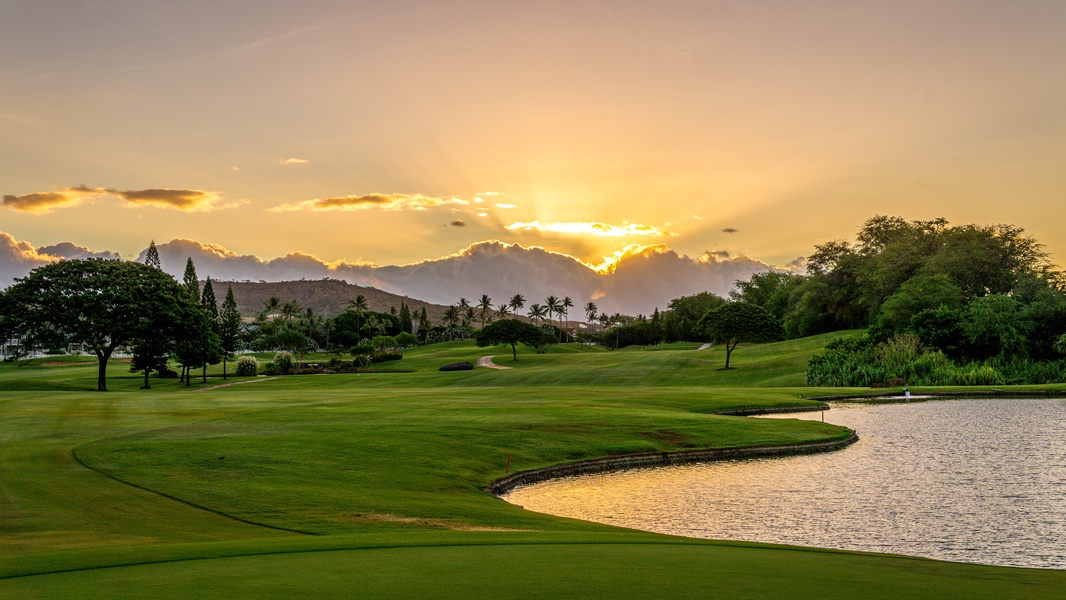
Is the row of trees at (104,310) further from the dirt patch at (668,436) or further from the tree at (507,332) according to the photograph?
the dirt patch at (668,436)

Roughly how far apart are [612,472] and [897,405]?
1282 inches

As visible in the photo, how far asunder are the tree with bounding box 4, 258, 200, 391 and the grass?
2848cm

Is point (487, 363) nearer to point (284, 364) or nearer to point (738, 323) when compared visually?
point (284, 364)

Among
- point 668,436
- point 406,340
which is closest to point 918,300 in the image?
point 668,436

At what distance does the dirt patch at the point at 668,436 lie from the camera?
3403cm

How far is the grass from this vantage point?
9430mm

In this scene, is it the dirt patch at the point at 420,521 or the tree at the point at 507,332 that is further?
the tree at the point at 507,332

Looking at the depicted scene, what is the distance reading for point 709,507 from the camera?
22.8m

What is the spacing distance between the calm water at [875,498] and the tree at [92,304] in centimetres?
6472

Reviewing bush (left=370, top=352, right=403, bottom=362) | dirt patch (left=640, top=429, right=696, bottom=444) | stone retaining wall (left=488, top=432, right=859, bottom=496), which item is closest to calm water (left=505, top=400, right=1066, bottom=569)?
stone retaining wall (left=488, top=432, right=859, bottom=496)

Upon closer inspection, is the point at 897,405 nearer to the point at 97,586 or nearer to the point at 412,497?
the point at 412,497

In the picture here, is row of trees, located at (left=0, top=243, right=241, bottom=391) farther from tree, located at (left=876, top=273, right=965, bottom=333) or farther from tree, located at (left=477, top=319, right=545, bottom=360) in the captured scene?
tree, located at (left=876, top=273, right=965, bottom=333)

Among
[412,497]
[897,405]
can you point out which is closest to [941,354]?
[897,405]

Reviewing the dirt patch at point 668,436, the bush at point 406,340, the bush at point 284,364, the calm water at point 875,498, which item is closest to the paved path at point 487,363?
the bush at point 284,364
